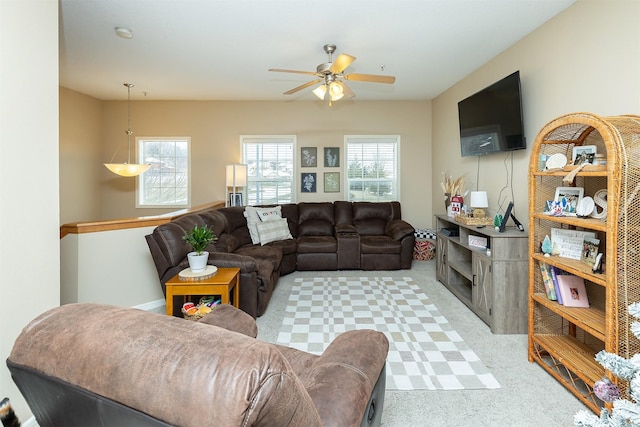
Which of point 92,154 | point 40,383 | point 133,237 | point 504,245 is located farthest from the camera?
point 92,154

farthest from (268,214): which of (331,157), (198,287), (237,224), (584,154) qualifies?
(584,154)

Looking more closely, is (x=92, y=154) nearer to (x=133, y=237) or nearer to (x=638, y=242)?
(x=133, y=237)

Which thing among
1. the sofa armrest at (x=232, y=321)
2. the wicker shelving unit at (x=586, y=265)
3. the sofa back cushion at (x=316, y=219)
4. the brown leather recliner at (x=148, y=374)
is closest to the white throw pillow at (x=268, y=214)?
the sofa back cushion at (x=316, y=219)

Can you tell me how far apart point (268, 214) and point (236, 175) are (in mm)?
934

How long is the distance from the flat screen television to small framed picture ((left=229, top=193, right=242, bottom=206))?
3.60 m

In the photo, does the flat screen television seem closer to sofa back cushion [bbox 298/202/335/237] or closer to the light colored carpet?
the light colored carpet

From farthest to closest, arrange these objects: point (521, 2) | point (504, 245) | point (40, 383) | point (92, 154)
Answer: point (92, 154)
point (504, 245)
point (521, 2)
point (40, 383)

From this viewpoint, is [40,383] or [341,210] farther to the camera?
[341,210]

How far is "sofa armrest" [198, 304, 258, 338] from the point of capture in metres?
1.51

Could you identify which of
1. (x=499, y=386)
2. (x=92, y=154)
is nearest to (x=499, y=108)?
(x=499, y=386)

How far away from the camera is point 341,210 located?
212 inches

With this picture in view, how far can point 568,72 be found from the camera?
2562mm

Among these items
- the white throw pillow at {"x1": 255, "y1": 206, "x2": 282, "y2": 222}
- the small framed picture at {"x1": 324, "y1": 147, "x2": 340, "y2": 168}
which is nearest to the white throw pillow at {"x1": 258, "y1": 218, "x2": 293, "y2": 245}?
the white throw pillow at {"x1": 255, "y1": 206, "x2": 282, "y2": 222}

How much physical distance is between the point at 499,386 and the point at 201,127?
18.1ft
